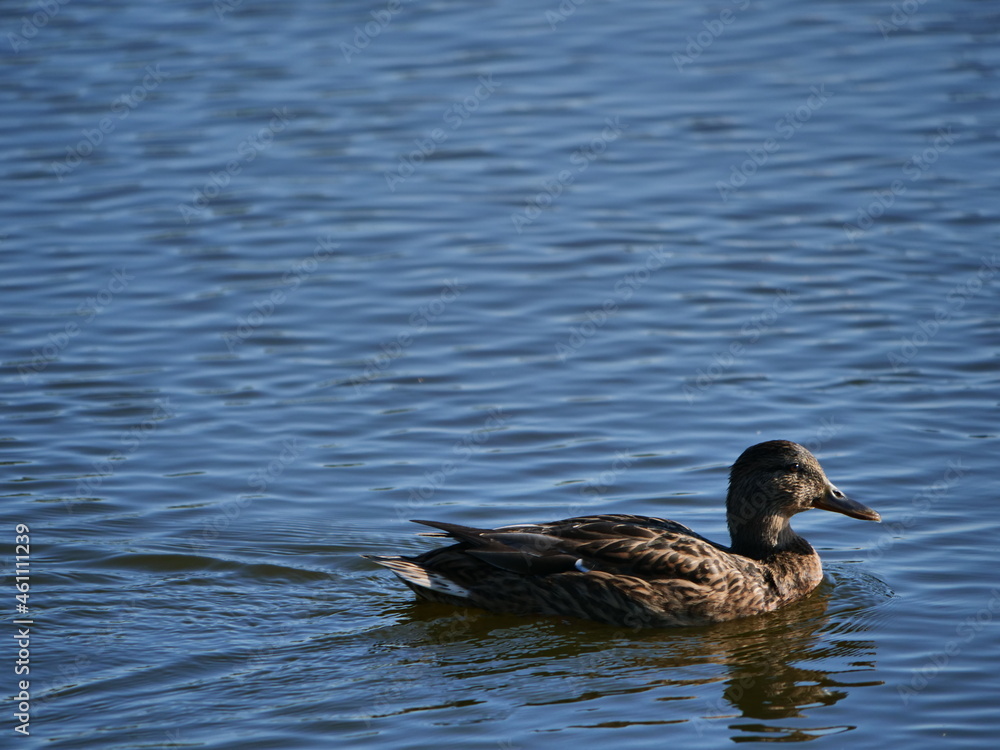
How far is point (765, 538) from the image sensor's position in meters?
9.30

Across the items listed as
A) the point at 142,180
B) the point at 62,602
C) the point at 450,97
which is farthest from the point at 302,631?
the point at 450,97

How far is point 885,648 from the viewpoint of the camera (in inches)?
327

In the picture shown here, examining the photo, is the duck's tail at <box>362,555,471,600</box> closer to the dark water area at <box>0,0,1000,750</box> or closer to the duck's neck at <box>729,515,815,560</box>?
the dark water area at <box>0,0,1000,750</box>

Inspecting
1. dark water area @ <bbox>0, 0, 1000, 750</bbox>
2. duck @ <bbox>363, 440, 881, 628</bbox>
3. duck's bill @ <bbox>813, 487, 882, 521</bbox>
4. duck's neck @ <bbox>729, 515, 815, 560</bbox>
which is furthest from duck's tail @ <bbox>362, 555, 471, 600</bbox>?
duck's bill @ <bbox>813, 487, 882, 521</bbox>

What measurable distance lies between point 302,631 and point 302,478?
2254 mm

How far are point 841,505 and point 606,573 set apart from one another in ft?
5.70

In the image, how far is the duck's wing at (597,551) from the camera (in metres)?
8.73

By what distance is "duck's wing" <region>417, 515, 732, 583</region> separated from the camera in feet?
28.6

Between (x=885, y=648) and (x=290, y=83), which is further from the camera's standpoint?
(x=290, y=83)

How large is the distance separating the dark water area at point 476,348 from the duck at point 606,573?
0.46 feet

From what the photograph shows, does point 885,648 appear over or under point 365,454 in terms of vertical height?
under

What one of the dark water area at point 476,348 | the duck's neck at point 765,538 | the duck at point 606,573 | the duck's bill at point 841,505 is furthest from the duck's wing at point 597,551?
the duck's bill at point 841,505

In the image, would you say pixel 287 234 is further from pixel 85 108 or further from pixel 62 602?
pixel 62 602

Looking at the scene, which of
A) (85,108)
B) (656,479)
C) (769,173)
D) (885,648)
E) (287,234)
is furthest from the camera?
(85,108)
